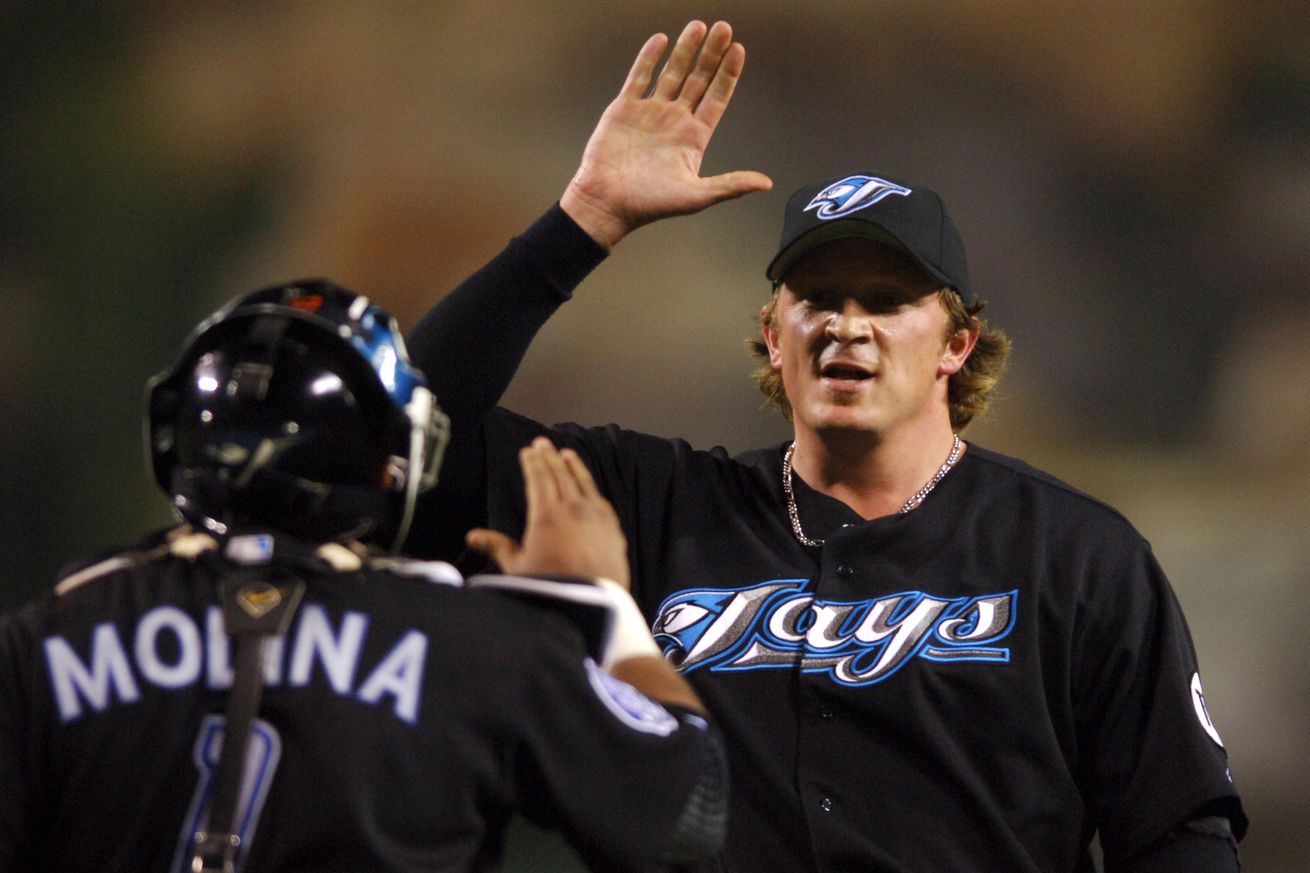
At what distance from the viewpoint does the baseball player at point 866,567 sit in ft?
6.24

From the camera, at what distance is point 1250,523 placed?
12.0 ft

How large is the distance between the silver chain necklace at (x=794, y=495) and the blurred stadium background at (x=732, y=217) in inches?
57.4

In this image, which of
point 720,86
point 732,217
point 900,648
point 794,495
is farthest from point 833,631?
point 732,217

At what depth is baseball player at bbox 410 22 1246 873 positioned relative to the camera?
→ 190 cm

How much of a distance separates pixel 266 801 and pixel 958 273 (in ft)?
4.72

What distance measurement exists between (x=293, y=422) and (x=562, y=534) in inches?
11.6

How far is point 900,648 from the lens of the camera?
196 cm

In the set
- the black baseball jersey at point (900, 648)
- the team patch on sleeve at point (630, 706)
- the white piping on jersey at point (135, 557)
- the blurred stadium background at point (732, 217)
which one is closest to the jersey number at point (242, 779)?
the white piping on jersey at point (135, 557)

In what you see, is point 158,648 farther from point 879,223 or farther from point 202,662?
point 879,223

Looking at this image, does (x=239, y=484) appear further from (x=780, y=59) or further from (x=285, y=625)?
(x=780, y=59)

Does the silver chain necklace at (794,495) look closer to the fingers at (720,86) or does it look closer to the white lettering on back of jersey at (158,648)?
the fingers at (720,86)

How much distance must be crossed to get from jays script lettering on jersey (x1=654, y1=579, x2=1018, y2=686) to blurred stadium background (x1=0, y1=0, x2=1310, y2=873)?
1.70 metres

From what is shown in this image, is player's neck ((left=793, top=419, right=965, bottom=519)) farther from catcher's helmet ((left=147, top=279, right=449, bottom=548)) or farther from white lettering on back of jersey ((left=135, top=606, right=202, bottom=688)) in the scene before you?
white lettering on back of jersey ((left=135, top=606, right=202, bottom=688))

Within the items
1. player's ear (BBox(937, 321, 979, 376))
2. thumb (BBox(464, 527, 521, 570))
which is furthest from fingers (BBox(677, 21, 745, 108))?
thumb (BBox(464, 527, 521, 570))
